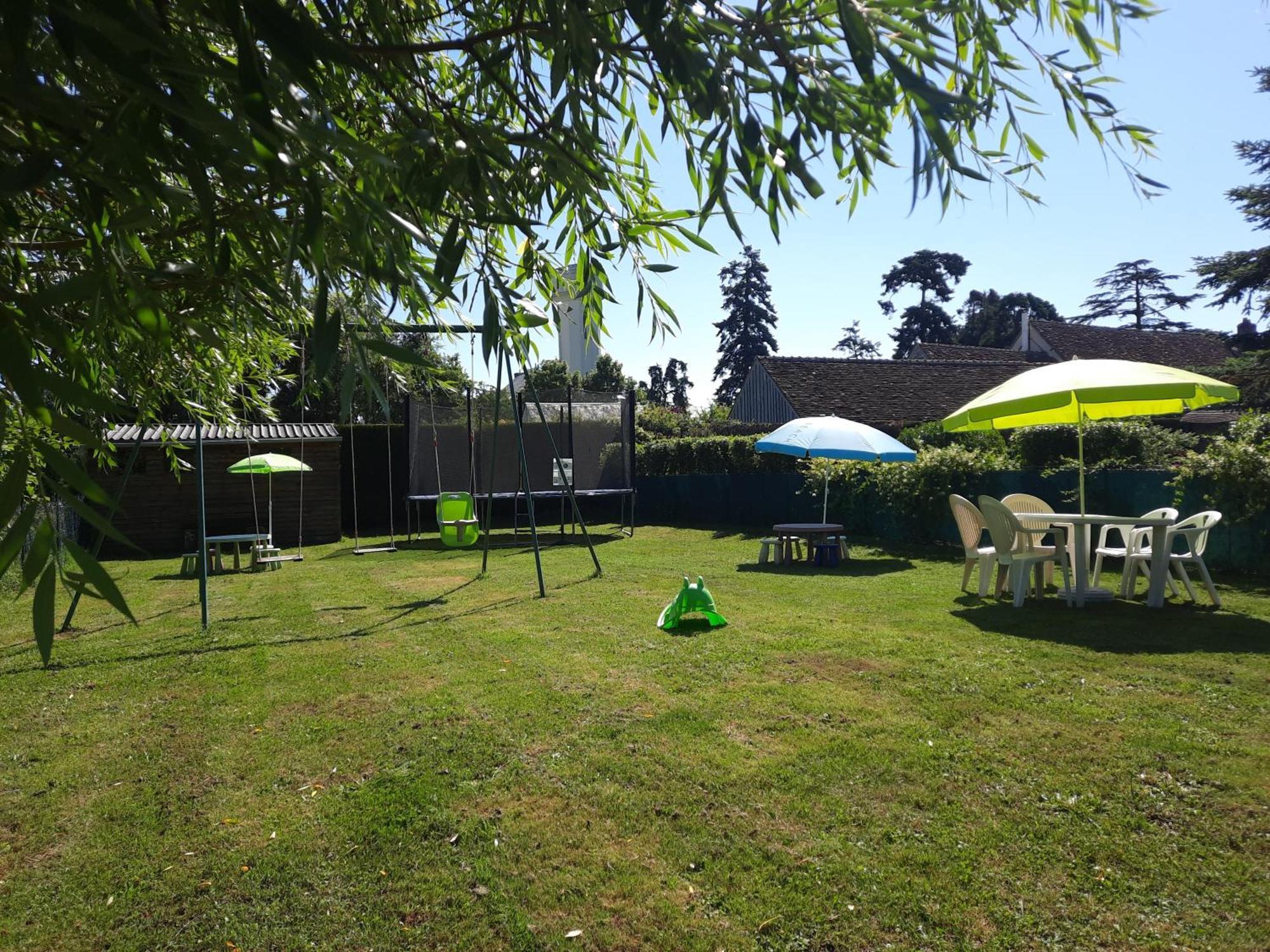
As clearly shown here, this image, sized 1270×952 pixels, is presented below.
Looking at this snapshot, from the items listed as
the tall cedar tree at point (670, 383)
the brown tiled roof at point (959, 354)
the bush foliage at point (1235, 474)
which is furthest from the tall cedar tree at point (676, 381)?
the bush foliage at point (1235, 474)

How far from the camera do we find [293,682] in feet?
18.0

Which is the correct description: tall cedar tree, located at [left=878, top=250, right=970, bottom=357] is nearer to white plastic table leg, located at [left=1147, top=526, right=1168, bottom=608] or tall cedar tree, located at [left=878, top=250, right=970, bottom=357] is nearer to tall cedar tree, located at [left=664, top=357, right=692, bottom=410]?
tall cedar tree, located at [left=664, top=357, right=692, bottom=410]

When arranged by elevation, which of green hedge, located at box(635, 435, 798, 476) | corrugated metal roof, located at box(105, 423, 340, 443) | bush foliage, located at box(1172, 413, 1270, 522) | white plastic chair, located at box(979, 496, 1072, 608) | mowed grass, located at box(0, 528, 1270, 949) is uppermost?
corrugated metal roof, located at box(105, 423, 340, 443)

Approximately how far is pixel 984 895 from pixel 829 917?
0.50 m

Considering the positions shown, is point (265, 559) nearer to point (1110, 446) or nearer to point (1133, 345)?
point (1110, 446)

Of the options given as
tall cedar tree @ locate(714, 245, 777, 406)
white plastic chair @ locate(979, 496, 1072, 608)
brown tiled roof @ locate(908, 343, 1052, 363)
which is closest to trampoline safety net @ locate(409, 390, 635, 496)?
white plastic chair @ locate(979, 496, 1072, 608)

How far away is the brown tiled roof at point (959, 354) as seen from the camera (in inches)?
1276

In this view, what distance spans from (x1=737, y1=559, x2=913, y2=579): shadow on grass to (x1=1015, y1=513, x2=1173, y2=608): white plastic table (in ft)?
9.09

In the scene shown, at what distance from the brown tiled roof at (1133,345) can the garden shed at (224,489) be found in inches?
894

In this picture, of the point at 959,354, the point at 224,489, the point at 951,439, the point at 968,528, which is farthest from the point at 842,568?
the point at 959,354

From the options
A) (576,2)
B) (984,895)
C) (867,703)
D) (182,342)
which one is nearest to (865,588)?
(867,703)

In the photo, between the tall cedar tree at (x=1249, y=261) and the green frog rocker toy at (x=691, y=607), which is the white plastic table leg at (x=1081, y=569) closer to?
the green frog rocker toy at (x=691, y=607)

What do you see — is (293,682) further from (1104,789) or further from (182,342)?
(1104,789)

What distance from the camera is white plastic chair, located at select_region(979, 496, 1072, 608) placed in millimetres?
7539
